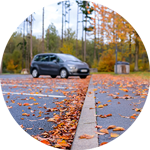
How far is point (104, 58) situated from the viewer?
1161 inches

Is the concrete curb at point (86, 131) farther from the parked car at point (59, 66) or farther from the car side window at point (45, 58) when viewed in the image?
the car side window at point (45, 58)

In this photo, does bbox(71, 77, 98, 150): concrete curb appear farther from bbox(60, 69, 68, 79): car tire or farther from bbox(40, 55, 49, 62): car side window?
bbox(40, 55, 49, 62): car side window

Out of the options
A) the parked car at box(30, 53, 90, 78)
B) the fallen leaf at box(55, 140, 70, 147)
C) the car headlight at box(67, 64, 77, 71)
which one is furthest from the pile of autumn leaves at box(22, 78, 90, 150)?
the parked car at box(30, 53, 90, 78)

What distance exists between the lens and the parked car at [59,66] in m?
13.9

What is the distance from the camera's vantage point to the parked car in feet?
45.7

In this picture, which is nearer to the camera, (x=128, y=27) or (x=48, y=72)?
(x=48, y=72)

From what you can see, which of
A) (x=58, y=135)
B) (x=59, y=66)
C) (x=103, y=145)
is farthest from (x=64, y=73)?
(x=103, y=145)

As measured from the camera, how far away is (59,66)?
14.4 meters

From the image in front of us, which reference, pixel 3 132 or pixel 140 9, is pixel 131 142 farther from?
pixel 140 9

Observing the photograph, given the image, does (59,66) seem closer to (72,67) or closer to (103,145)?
(72,67)

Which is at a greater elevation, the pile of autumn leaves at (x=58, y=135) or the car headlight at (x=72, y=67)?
the car headlight at (x=72, y=67)

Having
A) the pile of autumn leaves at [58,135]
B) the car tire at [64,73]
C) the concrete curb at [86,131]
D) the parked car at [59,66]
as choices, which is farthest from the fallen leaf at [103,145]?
the car tire at [64,73]

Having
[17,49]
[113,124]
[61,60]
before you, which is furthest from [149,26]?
[17,49]

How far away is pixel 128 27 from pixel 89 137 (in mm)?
15817
